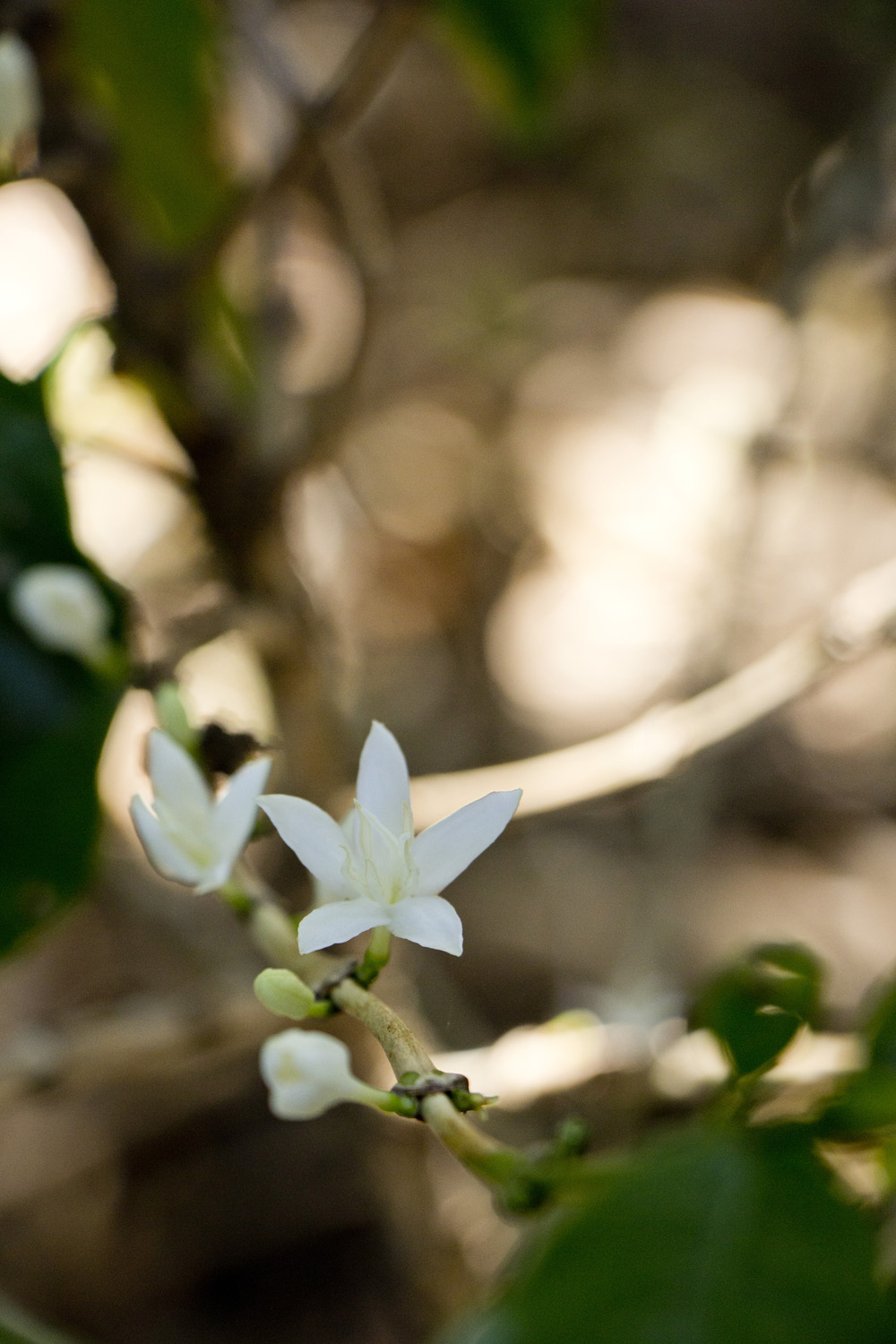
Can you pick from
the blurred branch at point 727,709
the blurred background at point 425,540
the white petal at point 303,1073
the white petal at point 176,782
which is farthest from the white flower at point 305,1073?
the blurred branch at point 727,709

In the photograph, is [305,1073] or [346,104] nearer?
[305,1073]

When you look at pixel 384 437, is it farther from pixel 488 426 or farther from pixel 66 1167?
pixel 66 1167

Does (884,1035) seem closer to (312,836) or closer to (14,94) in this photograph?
(312,836)

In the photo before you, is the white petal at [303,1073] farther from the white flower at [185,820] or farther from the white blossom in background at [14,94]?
the white blossom in background at [14,94]

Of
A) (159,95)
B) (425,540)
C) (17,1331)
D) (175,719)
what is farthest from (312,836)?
(425,540)

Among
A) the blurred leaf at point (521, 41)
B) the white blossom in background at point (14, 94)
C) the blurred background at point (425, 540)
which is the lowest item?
the blurred background at point (425, 540)

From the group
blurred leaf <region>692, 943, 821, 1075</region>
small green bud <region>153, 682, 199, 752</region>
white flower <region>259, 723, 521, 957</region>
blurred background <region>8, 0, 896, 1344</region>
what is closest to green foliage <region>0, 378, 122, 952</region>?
blurred background <region>8, 0, 896, 1344</region>
